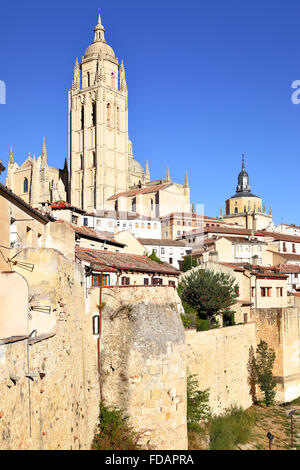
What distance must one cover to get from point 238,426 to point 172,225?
2243 inches

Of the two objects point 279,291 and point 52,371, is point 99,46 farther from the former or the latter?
point 52,371

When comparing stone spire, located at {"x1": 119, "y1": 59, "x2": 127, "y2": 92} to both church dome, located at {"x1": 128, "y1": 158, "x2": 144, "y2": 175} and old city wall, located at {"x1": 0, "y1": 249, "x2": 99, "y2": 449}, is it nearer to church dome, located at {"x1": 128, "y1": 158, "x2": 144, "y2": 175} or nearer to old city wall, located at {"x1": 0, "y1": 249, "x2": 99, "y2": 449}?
church dome, located at {"x1": 128, "y1": 158, "x2": 144, "y2": 175}

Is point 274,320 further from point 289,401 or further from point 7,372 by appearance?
point 7,372

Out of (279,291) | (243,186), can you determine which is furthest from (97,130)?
(279,291)

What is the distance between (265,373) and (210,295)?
6.01 metres

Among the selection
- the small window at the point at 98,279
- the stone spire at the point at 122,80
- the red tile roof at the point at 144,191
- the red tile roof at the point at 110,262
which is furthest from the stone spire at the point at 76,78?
the small window at the point at 98,279

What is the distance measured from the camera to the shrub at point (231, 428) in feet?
76.7

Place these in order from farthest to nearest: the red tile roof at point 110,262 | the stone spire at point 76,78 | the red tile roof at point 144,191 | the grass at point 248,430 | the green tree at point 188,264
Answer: the stone spire at point 76,78 < the red tile roof at point 144,191 < the green tree at point 188,264 < the grass at point 248,430 < the red tile roof at point 110,262

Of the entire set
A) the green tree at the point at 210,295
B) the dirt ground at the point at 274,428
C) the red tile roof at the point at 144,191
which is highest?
the red tile roof at the point at 144,191

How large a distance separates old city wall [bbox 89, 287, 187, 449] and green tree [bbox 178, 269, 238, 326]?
1295cm

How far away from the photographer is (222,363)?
27.7 meters

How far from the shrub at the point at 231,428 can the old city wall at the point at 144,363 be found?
455 centimetres

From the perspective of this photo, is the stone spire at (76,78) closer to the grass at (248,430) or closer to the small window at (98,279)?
the grass at (248,430)

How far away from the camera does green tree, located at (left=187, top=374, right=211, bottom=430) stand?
72.3 ft
